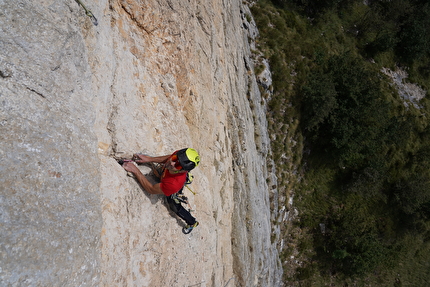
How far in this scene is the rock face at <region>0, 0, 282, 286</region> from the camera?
10.6 feet

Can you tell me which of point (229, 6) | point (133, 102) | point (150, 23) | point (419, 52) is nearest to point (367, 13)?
point (419, 52)

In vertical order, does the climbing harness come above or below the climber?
above

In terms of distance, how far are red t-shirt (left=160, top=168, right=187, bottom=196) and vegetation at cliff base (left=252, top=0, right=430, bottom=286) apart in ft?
32.9

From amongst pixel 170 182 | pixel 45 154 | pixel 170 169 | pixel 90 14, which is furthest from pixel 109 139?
pixel 90 14

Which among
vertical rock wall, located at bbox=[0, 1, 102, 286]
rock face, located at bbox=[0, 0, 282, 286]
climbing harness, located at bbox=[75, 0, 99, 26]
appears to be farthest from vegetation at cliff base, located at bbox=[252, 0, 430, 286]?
vertical rock wall, located at bbox=[0, 1, 102, 286]

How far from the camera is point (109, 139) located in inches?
199

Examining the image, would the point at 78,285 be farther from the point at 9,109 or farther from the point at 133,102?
the point at 133,102

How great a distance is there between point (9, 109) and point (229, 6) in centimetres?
1087

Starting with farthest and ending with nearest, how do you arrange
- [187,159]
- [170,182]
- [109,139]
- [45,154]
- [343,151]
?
[343,151] < [170,182] < [187,159] < [109,139] < [45,154]

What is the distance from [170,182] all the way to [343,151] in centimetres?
1270

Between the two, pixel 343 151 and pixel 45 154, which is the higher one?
pixel 45 154

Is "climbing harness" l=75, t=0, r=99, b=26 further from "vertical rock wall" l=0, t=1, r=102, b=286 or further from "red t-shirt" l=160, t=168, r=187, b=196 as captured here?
"red t-shirt" l=160, t=168, r=187, b=196

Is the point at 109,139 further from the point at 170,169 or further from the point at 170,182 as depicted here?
the point at 170,182

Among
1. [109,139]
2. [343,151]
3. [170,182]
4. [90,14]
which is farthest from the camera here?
[343,151]
